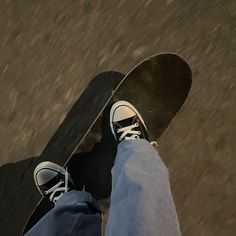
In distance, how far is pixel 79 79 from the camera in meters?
1.20

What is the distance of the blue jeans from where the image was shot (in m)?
0.92

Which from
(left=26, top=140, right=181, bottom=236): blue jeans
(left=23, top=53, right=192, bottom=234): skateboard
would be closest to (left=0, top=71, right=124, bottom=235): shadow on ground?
(left=23, top=53, right=192, bottom=234): skateboard

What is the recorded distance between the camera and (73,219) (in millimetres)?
1013

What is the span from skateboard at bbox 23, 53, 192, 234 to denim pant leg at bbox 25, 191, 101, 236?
13 cm

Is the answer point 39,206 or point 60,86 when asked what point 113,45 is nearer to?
point 60,86

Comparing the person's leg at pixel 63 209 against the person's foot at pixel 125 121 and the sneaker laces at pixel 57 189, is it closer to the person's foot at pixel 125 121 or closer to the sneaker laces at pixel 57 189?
the sneaker laces at pixel 57 189

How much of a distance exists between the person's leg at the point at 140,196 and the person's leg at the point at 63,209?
6 centimetres

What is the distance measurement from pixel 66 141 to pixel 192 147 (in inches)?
13.0

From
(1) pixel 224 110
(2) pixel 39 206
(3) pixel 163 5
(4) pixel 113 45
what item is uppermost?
(3) pixel 163 5

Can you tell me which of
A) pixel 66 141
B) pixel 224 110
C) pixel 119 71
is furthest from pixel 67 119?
pixel 224 110

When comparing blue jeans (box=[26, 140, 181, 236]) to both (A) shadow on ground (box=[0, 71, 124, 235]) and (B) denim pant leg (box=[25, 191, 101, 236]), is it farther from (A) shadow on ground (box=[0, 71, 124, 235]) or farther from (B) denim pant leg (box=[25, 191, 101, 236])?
(A) shadow on ground (box=[0, 71, 124, 235])

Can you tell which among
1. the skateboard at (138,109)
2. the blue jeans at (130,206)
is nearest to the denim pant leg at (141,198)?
the blue jeans at (130,206)

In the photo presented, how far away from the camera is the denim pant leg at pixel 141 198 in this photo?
0.92 metres

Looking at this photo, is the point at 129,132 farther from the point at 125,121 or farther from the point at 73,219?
the point at 73,219
